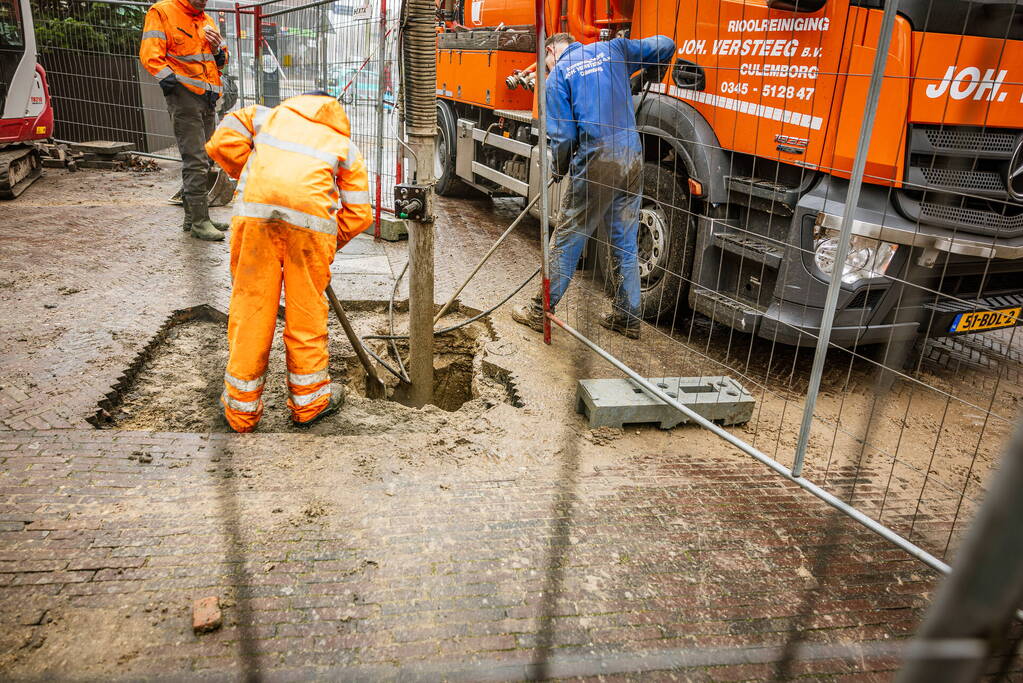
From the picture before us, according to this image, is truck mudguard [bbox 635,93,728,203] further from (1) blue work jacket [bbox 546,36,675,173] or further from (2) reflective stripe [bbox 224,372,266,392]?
(2) reflective stripe [bbox 224,372,266,392]

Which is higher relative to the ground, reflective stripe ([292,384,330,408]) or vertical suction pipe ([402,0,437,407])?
vertical suction pipe ([402,0,437,407])

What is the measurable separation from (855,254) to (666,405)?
51.6 inches

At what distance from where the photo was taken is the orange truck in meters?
3.53

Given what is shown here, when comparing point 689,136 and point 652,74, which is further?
point 652,74

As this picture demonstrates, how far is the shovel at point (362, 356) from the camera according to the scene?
4.09 m

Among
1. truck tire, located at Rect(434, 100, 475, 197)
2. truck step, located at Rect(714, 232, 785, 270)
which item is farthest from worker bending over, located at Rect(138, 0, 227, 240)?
truck step, located at Rect(714, 232, 785, 270)

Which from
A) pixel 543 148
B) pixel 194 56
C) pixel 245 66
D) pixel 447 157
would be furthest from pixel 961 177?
pixel 245 66

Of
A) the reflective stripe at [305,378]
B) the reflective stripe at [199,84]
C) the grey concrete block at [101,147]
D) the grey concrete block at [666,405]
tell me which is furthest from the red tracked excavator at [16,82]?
the grey concrete block at [666,405]

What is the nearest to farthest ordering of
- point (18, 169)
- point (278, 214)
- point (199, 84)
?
point (278, 214), point (199, 84), point (18, 169)

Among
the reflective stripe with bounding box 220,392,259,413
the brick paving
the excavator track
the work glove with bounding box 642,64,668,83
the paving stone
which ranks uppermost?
the work glove with bounding box 642,64,668,83

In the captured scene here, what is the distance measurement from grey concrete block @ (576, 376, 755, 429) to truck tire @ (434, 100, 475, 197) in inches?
244

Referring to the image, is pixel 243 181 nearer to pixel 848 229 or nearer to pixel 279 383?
pixel 279 383

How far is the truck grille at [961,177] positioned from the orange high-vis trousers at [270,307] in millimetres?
3059

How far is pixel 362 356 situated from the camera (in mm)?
4355
